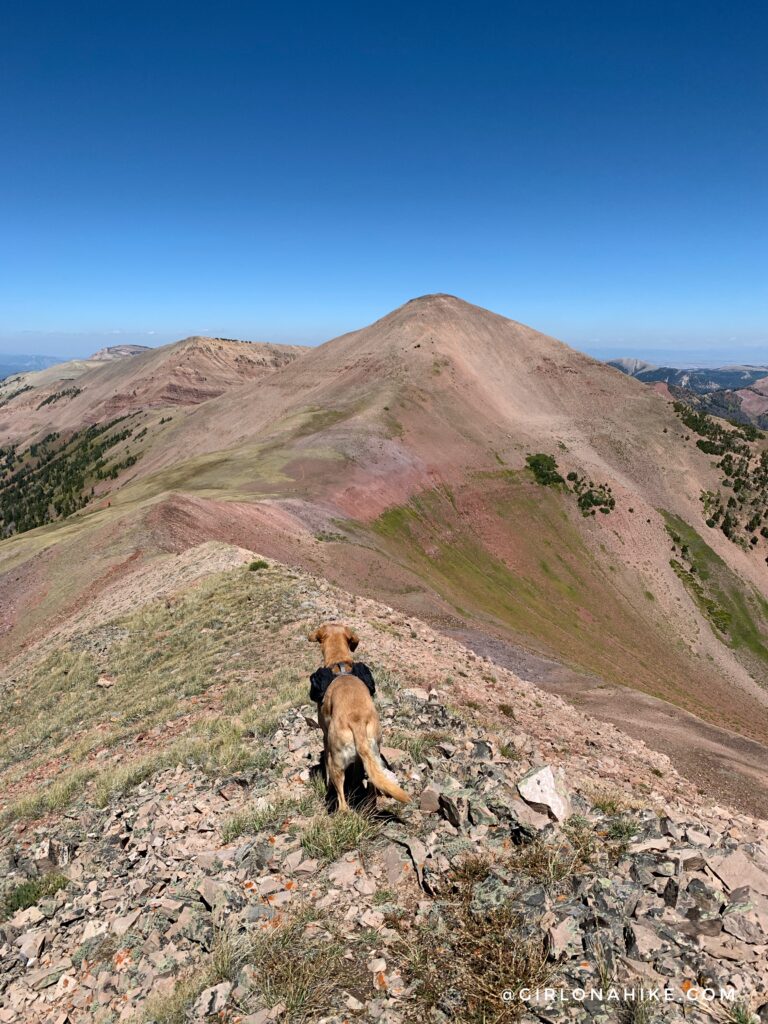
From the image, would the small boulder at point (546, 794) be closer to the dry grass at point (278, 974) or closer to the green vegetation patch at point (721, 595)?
the dry grass at point (278, 974)

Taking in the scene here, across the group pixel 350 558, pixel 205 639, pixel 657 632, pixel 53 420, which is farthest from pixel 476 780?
pixel 53 420

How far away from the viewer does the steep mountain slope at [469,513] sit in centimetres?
3225

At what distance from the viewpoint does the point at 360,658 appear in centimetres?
1345

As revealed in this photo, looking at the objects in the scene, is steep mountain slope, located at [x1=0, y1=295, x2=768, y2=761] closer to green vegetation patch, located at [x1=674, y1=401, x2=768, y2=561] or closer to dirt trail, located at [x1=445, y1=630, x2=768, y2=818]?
green vegetation patch, located at [x1=674, y1=401, x2=768, y2=561]

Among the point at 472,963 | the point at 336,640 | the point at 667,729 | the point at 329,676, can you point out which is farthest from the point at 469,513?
the point at 472,963

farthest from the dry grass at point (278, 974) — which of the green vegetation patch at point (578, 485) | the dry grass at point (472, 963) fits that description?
the green vegetation patch at point (578, 485)

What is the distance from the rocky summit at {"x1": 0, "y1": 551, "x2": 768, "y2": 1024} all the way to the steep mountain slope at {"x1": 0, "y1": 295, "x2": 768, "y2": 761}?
66.9 feet

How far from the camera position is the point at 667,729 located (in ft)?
67.7

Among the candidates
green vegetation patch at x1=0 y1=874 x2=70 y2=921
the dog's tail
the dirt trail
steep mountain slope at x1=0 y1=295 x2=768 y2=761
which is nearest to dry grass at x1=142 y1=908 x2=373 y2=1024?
the dog's tail

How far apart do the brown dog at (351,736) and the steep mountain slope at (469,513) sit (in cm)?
2243

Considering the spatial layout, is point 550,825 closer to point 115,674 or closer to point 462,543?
point 115,674

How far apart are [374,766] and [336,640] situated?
2.59m

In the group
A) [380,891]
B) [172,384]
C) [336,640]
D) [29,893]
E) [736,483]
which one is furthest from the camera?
[172,384]

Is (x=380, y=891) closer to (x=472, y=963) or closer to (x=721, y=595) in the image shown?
(x=472, y=963)
